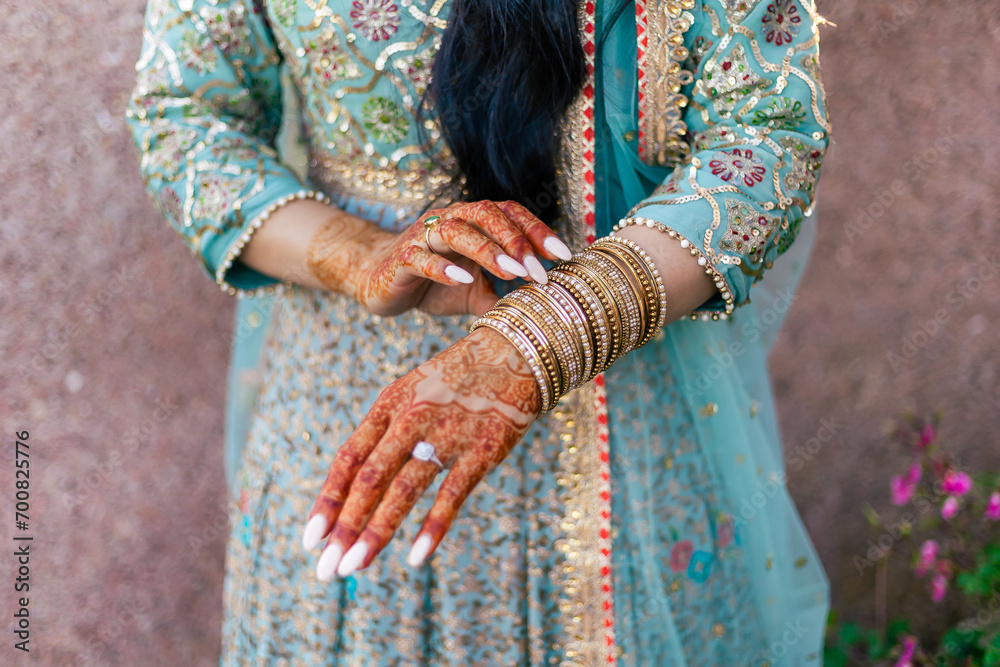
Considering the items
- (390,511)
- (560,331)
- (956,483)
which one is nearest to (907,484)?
(956,483)

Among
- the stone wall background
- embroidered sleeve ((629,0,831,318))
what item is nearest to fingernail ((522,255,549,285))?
embroidered sleeve ((629,0,831,318))

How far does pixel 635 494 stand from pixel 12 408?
1085 millimetres

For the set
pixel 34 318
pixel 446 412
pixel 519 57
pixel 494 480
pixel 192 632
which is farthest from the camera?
pixel 192 632

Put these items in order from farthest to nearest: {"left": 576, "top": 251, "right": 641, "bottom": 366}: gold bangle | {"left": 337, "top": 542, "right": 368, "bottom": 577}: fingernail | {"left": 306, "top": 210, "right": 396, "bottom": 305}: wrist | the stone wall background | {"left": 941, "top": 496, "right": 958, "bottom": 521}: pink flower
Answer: {"left": 941, "top": 496, "right": 958, "bottom": 521}: pink flower < the stone wall background < {"left": 306, "top": 210, "right": 396, "bottom": 305}: wrist < {"left": 576, "top": 251, "right": 641, "bottom": 366}: gold bangle < {"left": 337, "top": 542, "right": 368, "bottom": 577}: fingernail

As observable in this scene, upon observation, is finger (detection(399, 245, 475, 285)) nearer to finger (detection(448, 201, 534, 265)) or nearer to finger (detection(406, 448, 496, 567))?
finger (detection(448, 201, 534, 265))

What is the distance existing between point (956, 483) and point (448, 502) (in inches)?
47.3

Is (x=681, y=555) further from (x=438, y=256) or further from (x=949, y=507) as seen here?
(x=949, y=507)

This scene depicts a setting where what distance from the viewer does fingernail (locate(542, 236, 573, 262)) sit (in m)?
0.54

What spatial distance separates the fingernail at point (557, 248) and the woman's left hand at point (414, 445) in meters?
0.09

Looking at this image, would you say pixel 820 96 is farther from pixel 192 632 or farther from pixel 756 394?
pixel 192 632

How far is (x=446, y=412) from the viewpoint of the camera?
18.7 inches

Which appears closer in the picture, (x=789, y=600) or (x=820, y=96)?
(x=820, y=96)

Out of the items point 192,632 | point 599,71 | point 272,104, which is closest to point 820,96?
point 599,71

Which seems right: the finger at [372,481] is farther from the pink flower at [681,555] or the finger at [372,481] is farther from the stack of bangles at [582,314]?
the pink flower at [681,555]
